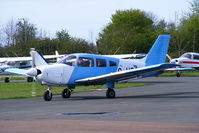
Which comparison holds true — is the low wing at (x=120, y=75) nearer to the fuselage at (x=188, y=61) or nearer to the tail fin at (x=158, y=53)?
the tail fin at (x=158, y=53)

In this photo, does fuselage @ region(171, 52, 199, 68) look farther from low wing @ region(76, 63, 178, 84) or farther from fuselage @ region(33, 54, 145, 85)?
low wing @ region(76, 63, 178, 84)

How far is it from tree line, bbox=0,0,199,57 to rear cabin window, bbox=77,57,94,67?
46.5m

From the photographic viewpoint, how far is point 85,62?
2375cm

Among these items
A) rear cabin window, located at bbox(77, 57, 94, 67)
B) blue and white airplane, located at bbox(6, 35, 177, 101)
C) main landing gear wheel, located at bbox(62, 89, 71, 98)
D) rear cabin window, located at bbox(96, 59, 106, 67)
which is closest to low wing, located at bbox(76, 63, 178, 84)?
blue and white airplane, located at bbox(6, 35, 177, 101)

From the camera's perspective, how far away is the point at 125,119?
14.3 m

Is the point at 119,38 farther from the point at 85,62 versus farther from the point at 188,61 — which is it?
the point at 85,62

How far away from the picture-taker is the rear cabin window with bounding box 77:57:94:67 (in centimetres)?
2358

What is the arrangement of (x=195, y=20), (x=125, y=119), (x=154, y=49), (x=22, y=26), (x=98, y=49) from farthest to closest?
(x=22, y=26) → (x=195, y=20) → (x=98, y=49) → (x=154, y=49) → (x=125, y=119)

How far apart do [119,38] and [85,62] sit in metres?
54.9

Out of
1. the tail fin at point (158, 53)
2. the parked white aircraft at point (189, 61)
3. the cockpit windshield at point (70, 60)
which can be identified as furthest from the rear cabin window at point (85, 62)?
the parked white aircraft at point (189, 61)

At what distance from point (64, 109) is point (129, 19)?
69423 millimetres

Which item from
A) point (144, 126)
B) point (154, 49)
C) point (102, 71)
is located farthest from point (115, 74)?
point (144, 126)

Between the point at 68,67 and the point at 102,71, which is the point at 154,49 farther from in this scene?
the point at 68,67

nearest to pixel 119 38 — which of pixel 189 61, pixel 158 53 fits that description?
pixel 189 61
